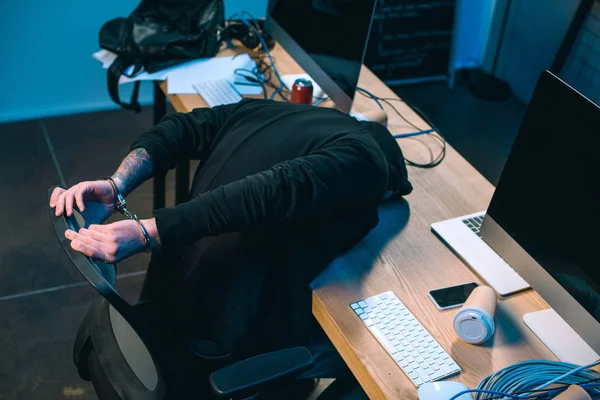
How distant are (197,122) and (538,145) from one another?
0.83m

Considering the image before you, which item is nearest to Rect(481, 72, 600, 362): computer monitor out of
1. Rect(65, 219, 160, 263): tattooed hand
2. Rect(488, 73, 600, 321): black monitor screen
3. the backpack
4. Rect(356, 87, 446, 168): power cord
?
Rect(488, 73, 600, 321): black monitor screen

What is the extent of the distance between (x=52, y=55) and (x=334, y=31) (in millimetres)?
1798

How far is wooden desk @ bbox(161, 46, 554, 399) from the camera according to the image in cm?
128

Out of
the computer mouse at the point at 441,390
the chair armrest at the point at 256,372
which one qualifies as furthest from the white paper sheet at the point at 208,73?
the computer mouse at the point at 441,390

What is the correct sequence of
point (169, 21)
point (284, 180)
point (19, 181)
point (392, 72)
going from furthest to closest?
point (392, 72) < point (19, 181) < point (169, 21) < point (284, 180)

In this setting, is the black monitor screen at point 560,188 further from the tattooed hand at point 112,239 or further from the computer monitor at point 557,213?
the tattooed hand at point 112,239

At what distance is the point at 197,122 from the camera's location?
5.29 ft

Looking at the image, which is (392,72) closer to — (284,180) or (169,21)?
(169,21)

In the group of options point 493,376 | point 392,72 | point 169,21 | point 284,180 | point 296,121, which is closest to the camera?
point 493,376

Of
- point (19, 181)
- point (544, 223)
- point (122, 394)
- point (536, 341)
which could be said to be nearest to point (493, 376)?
point (536, 341)

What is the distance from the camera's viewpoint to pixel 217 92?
2082 mm

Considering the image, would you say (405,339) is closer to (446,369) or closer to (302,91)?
(446,369)

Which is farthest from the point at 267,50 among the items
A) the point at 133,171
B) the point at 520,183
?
the point at 520,183

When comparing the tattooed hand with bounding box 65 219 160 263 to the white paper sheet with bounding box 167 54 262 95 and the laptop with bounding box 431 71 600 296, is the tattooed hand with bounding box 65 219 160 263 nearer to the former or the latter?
the laptop with bounding box 431 71 600 296
